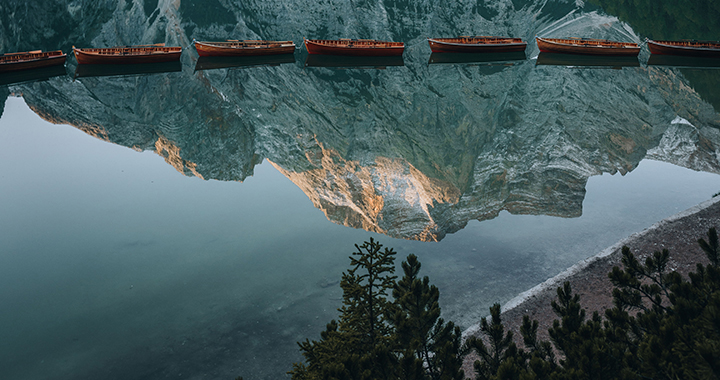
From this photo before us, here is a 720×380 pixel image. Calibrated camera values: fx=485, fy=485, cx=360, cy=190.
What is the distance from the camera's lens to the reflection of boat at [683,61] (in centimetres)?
3512

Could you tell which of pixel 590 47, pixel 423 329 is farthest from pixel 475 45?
pixel 423 329

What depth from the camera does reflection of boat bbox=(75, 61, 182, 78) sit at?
33750mm

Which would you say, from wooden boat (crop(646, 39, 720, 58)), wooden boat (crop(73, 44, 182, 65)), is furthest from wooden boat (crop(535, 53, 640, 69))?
wooden boat (crop(73, 44, 182, 65))

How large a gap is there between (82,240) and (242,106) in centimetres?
1327

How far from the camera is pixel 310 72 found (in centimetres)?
3381

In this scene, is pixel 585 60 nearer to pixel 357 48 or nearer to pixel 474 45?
pixel 474 45

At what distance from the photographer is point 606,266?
10.9m

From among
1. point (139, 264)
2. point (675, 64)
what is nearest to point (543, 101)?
point (675, 64)

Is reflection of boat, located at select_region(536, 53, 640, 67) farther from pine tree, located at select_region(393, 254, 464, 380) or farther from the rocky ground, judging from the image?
pine tree, located at select_region(393, 254, 464, 380)

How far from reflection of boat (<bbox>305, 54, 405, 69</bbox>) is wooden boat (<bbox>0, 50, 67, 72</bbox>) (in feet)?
60.1

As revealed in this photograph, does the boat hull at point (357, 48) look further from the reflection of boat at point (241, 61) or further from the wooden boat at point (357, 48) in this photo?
the reflection of boat at point (241, 61)

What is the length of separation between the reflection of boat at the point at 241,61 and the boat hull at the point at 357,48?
7.92 ft

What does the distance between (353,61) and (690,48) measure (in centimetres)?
2534

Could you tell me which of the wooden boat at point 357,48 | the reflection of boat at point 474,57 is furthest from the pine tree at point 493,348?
the wooden boat at point 357,48
